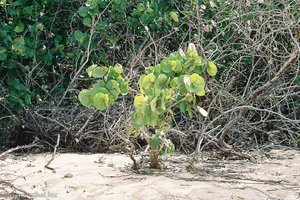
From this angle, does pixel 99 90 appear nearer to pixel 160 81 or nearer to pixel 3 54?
pixel 160 81

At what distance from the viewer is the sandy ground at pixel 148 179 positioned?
305 cm

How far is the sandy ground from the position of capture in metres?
3.05

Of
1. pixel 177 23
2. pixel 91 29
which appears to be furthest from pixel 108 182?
pixel 177 23

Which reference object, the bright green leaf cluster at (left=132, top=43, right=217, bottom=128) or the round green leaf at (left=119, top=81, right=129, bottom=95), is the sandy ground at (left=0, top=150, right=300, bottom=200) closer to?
the bright green leaf cluster at (left=132, top=43, right=217, bottom=128)

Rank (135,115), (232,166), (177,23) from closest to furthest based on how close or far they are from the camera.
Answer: (135,115) < (232,166) < (177,23)

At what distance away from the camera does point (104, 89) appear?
10.5 feet

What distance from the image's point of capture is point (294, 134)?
5082mm

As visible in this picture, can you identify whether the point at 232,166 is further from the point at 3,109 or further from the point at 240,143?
the point at 3,109

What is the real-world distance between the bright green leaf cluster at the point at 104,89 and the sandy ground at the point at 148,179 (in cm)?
51

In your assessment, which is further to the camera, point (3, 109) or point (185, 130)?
point (3, 109)

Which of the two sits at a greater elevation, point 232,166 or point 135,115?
point 135,115

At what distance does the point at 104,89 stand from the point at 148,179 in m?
0.64

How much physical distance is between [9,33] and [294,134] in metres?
2.89

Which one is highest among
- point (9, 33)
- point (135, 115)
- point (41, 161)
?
point (9, 33)
